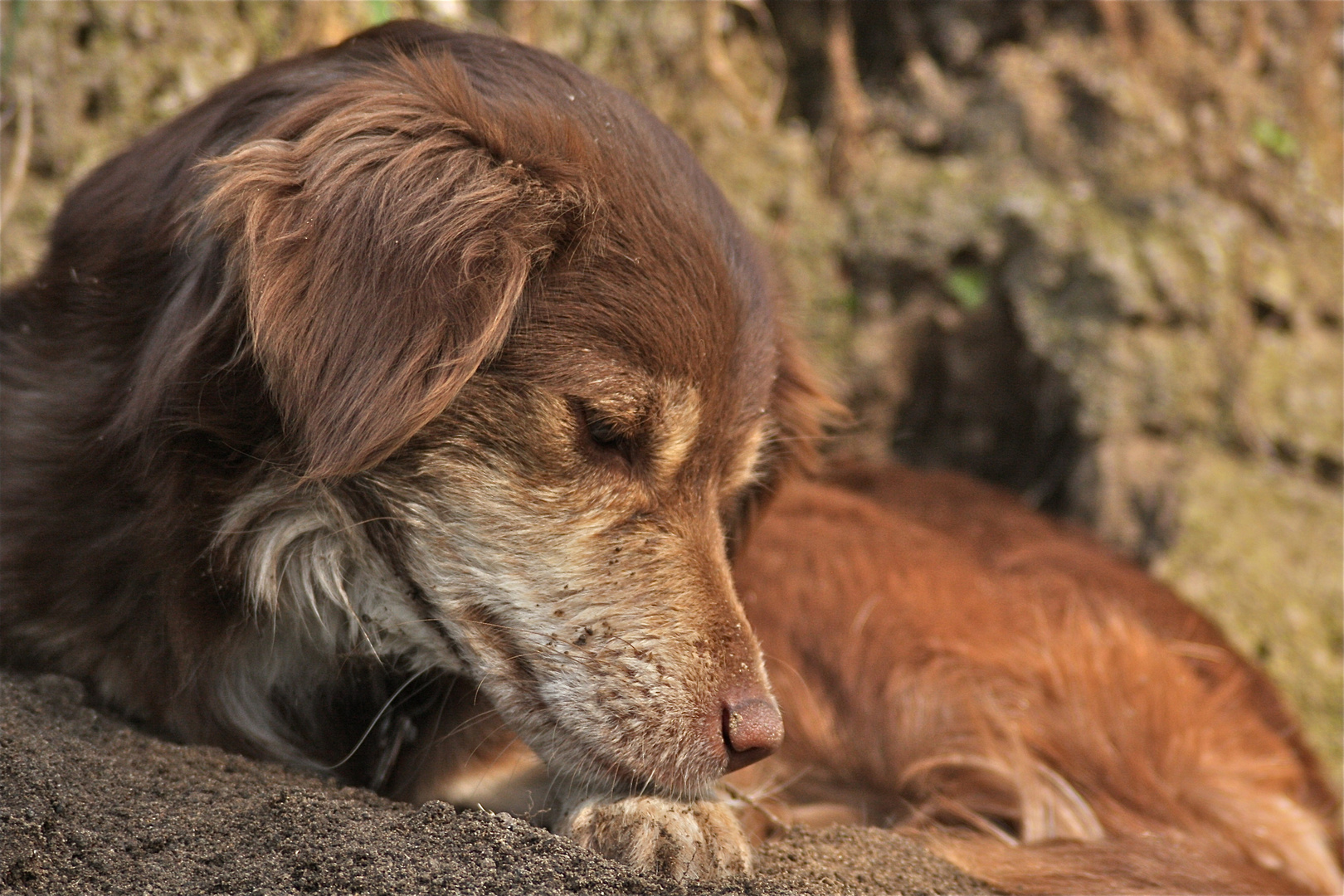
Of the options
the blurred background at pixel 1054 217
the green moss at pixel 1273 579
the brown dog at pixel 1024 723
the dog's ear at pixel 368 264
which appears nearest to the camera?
the dog's ear at pixel 368 264

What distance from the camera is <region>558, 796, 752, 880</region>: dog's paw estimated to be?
1.95 m

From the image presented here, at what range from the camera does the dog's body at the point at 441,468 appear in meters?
1.95

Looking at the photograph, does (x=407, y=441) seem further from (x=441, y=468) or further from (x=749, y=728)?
(x=749, y=728)

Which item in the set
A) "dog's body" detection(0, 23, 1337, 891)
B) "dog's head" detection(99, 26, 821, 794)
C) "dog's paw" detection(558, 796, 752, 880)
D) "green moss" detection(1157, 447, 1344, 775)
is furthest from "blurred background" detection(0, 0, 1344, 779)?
"dog's paw" detection(558, 796, 752, 880)

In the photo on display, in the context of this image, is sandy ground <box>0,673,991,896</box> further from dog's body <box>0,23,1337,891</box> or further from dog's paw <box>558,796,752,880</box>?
dog's body <box>0,23,1337,891</box>

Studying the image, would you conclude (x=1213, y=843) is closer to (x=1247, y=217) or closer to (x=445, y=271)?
(x=445, y=271)

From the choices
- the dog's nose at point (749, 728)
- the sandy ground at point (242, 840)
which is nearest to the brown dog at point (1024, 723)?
the dog's nose at point (749, 728)

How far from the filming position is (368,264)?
6.29ft

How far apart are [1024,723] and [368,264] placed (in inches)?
73.5

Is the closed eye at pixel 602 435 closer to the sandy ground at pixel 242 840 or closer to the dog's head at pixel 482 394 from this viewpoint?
the dog's head at pixel 482 394

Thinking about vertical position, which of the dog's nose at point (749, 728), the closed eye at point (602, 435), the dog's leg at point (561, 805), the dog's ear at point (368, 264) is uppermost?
the dog's ear at point (368, 264)

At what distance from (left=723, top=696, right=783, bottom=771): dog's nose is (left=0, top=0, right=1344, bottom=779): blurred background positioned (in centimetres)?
250

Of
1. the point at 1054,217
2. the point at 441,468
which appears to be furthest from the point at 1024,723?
the point at 1054,217

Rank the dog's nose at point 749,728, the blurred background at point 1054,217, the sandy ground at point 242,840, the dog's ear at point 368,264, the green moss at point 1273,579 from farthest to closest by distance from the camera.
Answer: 1. the blurred background at point 1054,217
2. the green moss at point 1273,579
3. the dog's nose at point 749,728
4. the dog's ear at point 368,264
5. the sandy ground at point 242,840
